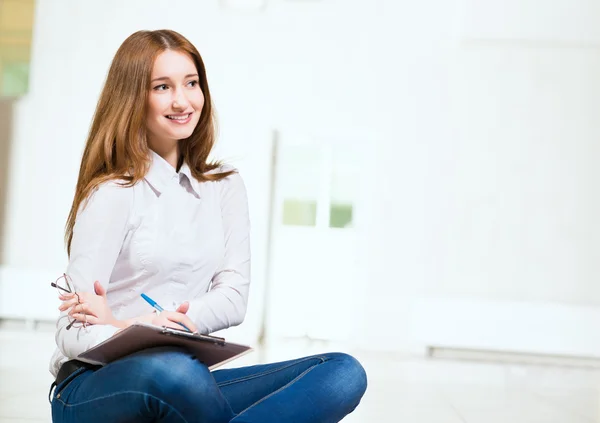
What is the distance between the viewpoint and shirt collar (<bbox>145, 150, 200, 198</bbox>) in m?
1.67

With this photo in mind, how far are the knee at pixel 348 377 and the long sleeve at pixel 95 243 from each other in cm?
45

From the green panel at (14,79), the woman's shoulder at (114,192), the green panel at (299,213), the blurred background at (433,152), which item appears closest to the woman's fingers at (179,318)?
the woman's shoulder at (114,192)

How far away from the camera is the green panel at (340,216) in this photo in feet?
25.1

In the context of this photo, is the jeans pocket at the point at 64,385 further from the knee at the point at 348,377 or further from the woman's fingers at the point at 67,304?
the knee at the point at 348,377

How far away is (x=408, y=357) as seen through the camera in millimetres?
6477

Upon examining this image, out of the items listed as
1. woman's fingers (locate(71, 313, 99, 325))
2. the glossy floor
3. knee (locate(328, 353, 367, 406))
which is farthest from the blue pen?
the glossy floor

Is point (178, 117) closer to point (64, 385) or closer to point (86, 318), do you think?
point (86, 318)

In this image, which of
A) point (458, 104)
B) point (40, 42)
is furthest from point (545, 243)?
point (40, 42)

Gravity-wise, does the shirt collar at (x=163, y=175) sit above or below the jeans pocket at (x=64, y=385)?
above

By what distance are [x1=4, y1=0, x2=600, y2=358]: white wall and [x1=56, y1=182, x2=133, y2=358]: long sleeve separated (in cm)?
540

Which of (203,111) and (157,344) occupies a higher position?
(203,111)

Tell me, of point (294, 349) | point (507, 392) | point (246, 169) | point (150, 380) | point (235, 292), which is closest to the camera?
point (150, 380)

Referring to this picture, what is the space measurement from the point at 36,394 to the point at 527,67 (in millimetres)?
5416

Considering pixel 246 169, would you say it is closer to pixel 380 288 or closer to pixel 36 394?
pixel 380 288
